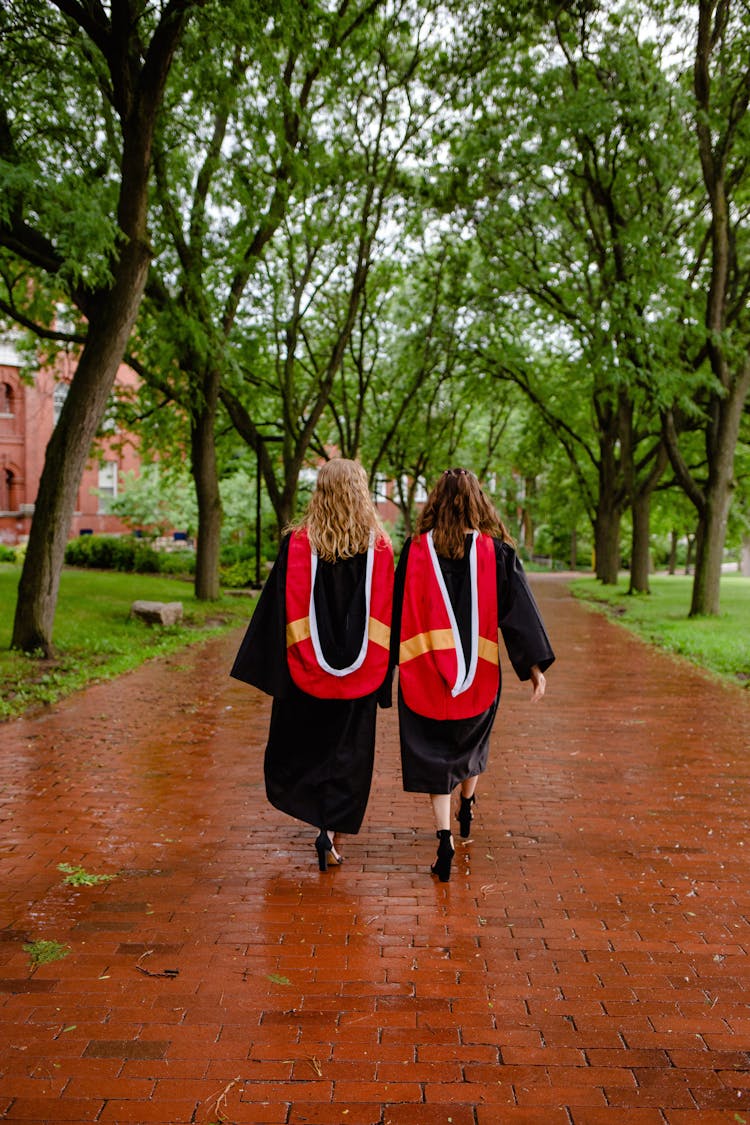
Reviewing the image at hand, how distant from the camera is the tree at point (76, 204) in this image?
31.4 ft

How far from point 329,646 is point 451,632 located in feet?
2.02

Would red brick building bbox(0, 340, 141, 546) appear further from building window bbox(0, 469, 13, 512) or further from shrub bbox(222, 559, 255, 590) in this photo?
shrub bbox(222, 559, 255, 590)

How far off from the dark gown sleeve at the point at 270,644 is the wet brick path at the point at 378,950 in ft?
3.08

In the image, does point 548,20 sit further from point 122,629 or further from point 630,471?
point 630,471

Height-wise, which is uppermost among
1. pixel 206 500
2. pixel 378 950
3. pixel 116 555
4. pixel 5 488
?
pixel 5 488

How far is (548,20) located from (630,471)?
13.4m

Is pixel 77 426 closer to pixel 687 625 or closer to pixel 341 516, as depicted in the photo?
pixel 341 516

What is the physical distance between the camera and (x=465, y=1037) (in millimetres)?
3100

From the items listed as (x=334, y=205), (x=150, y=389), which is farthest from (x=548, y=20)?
(x=150, y=389)

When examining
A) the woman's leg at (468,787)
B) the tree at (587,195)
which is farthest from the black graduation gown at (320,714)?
the tree at (587,195)

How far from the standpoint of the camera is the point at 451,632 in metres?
4.68

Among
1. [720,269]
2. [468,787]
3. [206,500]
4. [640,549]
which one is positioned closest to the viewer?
[468,787]

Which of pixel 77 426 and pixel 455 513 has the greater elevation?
pixel 77 426

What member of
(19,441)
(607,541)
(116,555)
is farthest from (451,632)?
(19,441)
